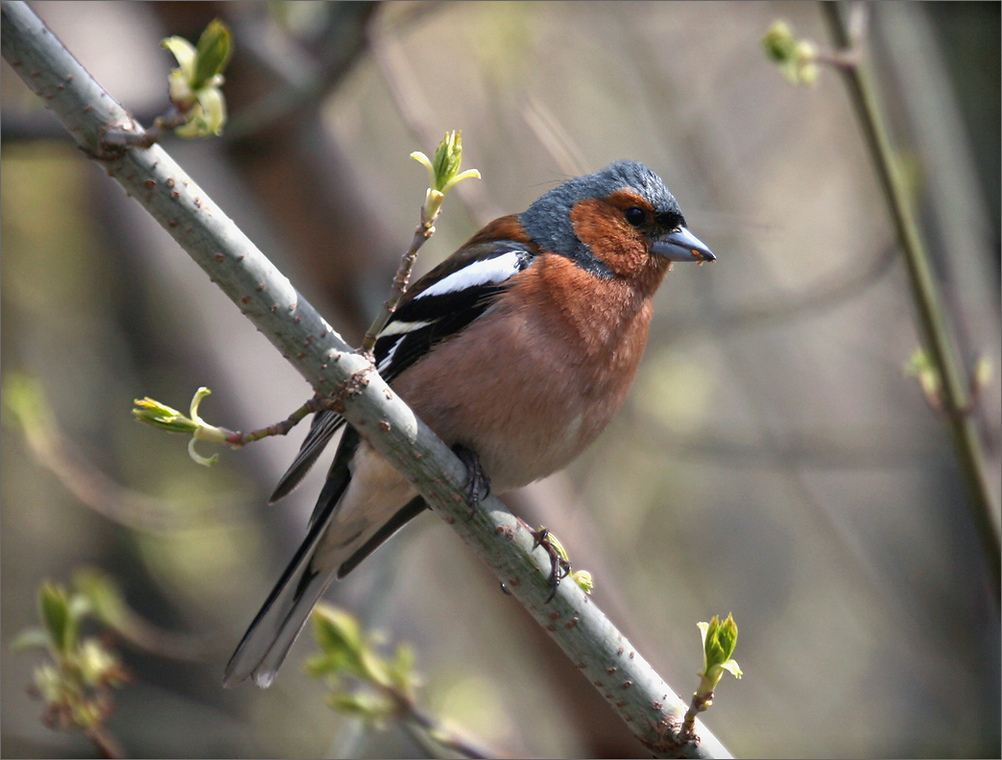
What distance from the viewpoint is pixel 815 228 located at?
332 inches

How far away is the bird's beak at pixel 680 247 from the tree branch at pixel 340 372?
1.58m

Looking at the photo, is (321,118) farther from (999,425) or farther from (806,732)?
(806,732)

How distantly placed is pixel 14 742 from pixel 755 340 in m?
5.88

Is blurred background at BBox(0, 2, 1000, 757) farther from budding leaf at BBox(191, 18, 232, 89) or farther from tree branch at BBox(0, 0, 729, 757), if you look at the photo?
budding leaf at BBox(191, 18, 232, 89)

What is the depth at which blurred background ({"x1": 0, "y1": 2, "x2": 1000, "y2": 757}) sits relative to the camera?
17.3 ft

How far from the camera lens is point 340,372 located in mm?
2482

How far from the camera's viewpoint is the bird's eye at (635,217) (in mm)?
4160

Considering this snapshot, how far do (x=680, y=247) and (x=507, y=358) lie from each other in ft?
3.27

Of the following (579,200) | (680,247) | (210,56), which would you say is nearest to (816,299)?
(680,247)

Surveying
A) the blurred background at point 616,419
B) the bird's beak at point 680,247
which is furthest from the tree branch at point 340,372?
the blurred background at point 616,419

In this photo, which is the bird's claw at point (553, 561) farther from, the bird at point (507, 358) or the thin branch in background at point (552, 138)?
the thin branch in background at point (552, 138)

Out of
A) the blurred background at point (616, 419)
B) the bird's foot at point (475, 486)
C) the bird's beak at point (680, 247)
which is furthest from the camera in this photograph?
the blurred background at point (616, 419)

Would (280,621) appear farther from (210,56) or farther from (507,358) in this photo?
(210,56)

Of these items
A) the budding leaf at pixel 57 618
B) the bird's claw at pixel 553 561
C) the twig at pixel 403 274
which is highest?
the twig at pixel 403 274
